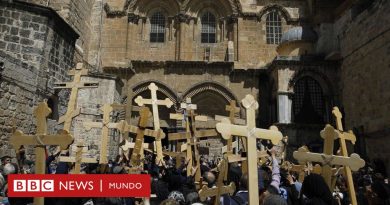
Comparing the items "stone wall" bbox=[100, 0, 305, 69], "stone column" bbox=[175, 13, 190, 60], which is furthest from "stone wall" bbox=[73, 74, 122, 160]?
"stone column" bbox=[175, 13, 190, 60]

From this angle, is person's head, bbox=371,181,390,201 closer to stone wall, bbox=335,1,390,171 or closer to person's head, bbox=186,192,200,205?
person's head, bbox=186,192,200,205

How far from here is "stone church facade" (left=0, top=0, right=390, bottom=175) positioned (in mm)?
14750

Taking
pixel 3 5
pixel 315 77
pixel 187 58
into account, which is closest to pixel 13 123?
pixel 3 5

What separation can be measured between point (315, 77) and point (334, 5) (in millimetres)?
4799

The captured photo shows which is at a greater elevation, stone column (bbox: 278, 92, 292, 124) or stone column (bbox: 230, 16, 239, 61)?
stone column (bbox: 230, 16, 239, 61)

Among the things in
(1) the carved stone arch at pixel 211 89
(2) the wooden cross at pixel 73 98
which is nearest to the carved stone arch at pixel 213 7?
(1) the carved stone arch at pixel 211 89

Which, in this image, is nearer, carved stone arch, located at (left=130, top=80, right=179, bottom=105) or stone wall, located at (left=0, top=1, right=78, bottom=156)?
stone wall, located at (left=0, top=1, right=78, bottom=156)

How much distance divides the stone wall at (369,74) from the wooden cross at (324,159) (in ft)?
31.8

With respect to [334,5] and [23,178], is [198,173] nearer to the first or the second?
[23,178]

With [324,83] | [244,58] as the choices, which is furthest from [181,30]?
[324,83]

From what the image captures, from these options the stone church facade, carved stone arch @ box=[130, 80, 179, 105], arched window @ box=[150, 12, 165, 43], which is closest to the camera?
the stone church facade

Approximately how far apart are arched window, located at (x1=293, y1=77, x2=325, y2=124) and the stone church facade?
0.17 ft

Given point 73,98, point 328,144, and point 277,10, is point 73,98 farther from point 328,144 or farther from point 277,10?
point 277,10

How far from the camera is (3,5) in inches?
427
